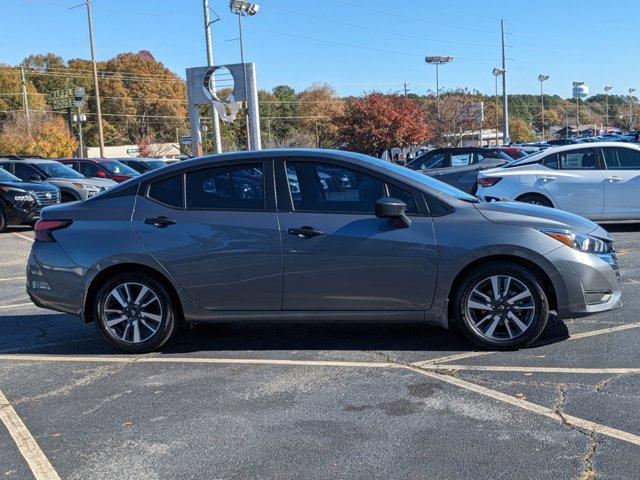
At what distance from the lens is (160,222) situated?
18.0 feet

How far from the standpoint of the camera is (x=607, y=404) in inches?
164

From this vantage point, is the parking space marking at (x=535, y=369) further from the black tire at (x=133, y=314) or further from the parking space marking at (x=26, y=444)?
the parking space marking at (x=26, y=444)

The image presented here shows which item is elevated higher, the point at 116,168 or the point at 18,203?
the point at 116,168

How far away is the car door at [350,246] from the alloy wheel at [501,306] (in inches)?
15.0

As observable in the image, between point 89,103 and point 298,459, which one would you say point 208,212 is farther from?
point 89,103

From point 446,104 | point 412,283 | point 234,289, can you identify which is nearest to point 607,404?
point 412,283

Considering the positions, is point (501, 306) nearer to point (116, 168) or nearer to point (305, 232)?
point (305, 232)

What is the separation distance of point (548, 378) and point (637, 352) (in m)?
0.99

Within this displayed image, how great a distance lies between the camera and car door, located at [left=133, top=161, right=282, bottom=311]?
5.33 m

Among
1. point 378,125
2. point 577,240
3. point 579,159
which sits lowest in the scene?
point 577,240

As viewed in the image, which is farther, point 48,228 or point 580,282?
point 48,228

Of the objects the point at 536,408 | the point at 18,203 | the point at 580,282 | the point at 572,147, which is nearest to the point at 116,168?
the point at 18,203

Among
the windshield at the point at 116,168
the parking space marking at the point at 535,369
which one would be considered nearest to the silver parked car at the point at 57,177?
the windshield at the point at 116,168

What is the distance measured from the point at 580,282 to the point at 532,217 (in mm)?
617
